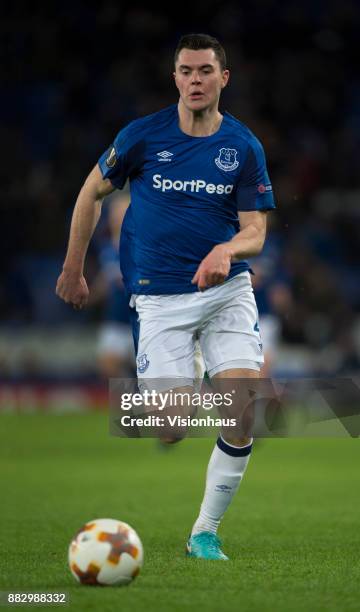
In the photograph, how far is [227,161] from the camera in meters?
5.34

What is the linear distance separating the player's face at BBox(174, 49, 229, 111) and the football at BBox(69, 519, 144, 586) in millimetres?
2011

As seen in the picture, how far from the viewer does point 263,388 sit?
570cm

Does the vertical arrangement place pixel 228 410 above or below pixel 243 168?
below

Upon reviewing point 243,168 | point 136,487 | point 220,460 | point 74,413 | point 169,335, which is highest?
point 243,168

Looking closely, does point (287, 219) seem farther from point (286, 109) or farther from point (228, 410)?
point (228, 410)

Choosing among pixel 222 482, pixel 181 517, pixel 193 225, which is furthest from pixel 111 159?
pixel 181 517

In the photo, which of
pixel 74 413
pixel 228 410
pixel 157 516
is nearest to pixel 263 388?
pixel 228 410

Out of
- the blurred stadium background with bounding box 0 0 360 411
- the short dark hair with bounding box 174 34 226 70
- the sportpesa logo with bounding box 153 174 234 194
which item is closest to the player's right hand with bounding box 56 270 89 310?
the sportpesa logo with bounding box 153 174 234 194

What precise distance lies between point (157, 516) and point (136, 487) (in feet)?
4.93

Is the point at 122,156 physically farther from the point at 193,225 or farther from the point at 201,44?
the point at 201,44

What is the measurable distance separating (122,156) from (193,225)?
0.45 meters

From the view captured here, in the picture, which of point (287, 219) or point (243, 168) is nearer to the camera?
point (243, 168)

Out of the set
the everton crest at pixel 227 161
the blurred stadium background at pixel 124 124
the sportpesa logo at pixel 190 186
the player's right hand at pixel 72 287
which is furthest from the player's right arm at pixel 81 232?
the blurred stadium background at pixel 124 124

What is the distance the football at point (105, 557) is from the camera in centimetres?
422
